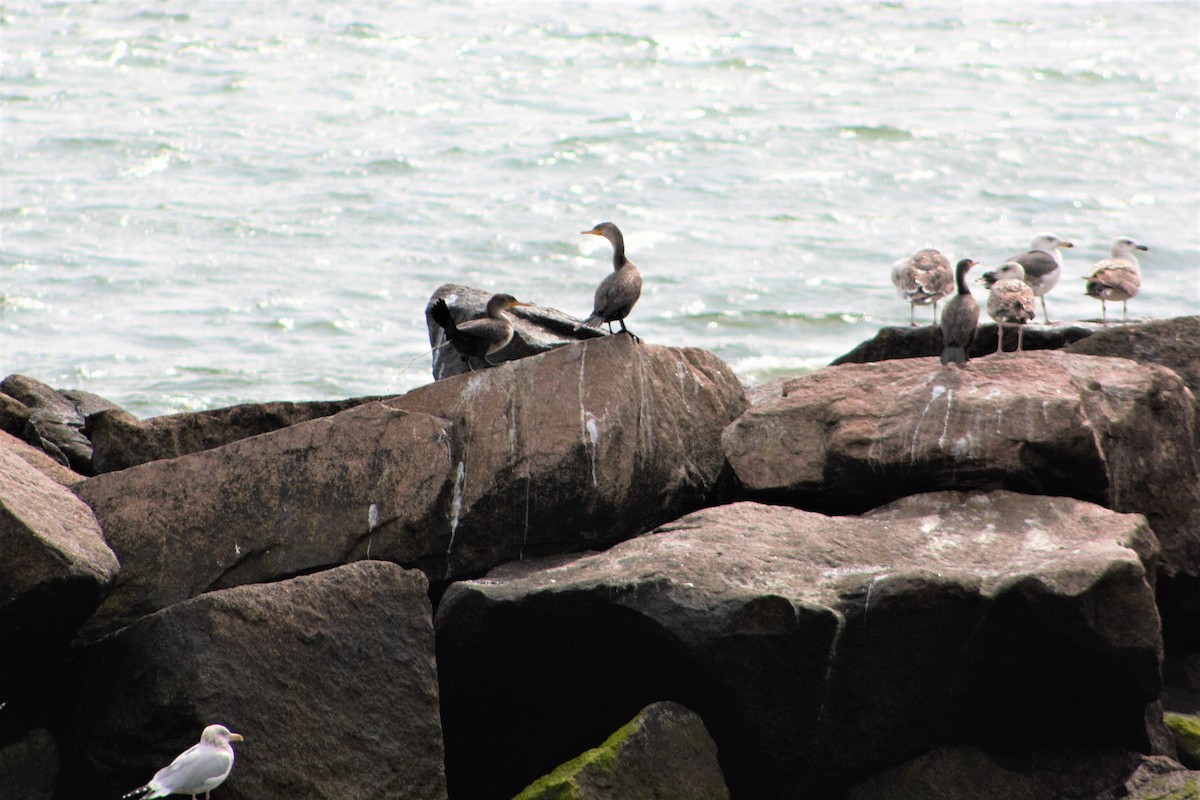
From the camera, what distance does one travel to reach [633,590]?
6887 millimetres

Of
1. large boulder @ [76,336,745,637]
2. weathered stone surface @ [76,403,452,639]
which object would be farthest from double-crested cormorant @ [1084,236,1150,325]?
weathered stone surface @ [76,403,452,639]

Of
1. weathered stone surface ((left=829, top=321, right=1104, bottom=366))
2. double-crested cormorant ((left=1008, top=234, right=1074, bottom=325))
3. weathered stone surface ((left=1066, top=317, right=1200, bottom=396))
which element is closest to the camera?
weathered stone surface ((left=1066, top=317, right=1200, bottom=396))

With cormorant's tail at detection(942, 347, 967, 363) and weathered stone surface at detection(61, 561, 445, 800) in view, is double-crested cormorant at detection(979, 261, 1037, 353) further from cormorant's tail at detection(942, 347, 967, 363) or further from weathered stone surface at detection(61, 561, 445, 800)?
weathered stone surface at detection(61, 561, 445, 800)

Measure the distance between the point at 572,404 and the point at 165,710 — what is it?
278 centimetres

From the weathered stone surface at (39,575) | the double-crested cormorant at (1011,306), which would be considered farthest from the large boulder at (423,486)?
the double-crested cormorant at (1011,306)

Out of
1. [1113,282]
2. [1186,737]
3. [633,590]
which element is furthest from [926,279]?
[633,590]

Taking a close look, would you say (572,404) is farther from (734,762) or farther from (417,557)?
(734,762)

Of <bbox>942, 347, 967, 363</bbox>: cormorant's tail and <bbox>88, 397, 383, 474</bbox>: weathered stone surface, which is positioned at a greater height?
<bbox>942, 347, 967, 363</bbox>: cormorant's tail

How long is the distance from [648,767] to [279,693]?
1.75m

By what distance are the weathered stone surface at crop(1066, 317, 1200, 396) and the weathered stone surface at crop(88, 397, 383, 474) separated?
4818mm

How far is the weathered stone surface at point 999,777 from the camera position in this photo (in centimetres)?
702

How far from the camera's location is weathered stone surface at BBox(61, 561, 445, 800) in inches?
259

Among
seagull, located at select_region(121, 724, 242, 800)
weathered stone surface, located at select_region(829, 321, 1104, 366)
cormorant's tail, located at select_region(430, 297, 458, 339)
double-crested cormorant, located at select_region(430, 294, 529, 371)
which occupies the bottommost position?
seagull, located at select_region(121, 724, 242, 800)

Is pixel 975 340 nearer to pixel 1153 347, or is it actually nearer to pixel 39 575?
pixel 1153 347
